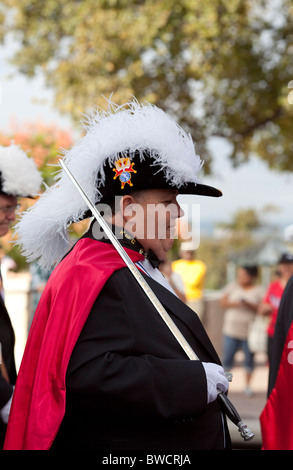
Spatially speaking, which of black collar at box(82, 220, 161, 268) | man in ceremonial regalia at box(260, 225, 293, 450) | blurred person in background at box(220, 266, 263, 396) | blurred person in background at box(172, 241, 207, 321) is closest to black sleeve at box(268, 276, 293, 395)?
man in ceremonial regalia at box(260, 225, 293, 450)

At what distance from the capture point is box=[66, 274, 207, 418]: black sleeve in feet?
7.03

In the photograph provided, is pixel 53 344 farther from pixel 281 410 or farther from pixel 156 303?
pixel 281 410

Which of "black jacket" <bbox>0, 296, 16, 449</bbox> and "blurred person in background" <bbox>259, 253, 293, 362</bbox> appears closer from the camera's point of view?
"black jacket" <bbox>0, 296, 16, 449</bbox>

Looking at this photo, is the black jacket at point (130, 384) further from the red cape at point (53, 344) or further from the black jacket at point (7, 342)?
the black jacket at point (7, 342)

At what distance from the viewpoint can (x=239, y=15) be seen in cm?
1112

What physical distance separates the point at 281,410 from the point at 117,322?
1445 millimetres

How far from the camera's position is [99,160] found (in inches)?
97.3

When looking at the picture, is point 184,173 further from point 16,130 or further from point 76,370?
point 16,130

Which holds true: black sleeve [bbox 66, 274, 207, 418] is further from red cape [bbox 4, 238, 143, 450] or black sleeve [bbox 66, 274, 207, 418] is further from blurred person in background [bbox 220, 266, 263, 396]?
blurred person in background [bbox 220, 266, 263, 396]

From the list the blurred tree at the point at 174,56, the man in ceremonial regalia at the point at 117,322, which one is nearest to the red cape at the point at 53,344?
the man in ceremonial regalia at the point at 117,322

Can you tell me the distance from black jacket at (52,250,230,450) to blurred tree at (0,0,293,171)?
336 inches

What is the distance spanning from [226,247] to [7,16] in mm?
26024

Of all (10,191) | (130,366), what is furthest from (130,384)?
(10,191)
